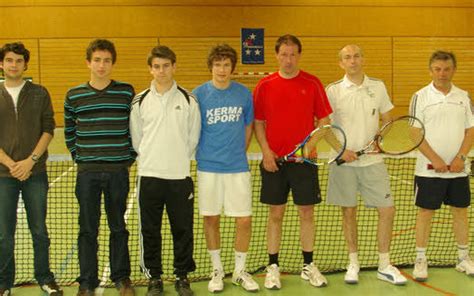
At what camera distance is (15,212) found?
401cm

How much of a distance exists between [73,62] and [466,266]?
15.3m

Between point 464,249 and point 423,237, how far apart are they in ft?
1.56

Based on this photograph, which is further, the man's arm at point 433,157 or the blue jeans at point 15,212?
the man's arm at point 433,157

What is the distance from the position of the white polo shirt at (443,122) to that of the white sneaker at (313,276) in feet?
4.18

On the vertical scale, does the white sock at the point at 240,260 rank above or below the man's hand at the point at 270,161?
below

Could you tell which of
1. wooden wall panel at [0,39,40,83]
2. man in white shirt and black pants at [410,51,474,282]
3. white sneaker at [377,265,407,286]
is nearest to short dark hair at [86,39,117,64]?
man in white shirt and black pants at [410,51,474,282]

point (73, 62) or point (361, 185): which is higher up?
point (73, 62)

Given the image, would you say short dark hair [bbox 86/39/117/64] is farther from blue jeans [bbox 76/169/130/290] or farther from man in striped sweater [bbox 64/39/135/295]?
blue jeans [bbox 76/169/130/290]

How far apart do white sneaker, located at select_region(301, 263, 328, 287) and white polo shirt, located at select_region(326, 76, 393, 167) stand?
97 centimetres

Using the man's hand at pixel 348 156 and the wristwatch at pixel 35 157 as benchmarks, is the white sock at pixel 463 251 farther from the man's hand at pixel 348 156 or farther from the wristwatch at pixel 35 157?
the wristwatch at pixel 35 157

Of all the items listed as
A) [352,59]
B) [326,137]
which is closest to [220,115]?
[326,137]

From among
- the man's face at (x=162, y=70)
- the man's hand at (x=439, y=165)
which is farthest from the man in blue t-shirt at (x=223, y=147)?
the man's hand at (x=439, y=165)

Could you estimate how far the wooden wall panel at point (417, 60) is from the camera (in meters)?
17.9

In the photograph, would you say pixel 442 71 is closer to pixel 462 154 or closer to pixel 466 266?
pixel 462 154
